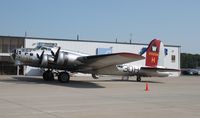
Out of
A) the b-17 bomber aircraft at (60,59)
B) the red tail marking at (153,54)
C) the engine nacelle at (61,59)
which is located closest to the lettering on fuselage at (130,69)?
the red tail marking at (153,54)

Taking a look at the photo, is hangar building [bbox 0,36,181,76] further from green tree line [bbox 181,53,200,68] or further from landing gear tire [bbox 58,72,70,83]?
green tree line [bbox 181,53,200,68]

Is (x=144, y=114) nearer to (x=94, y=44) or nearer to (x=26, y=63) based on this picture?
(x=26, y=63)

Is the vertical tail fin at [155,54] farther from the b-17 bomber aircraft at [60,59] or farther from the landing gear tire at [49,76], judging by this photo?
the landing gear tire at [49,76]

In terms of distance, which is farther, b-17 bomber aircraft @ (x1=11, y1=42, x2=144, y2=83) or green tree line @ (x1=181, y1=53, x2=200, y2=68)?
green tree line @ (x1=181, y1=53, x2=200, y2=68)

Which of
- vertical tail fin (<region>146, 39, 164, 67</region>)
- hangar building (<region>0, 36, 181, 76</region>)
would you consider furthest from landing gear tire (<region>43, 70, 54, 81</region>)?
hangar building (<region>0, 36, 181, 76</region>)

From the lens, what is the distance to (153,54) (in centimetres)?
3288

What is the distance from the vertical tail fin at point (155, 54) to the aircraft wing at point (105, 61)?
15.5 feet

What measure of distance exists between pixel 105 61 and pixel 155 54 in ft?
28.6

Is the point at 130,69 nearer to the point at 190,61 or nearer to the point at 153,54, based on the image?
the point at 153,54

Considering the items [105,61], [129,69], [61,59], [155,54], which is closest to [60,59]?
[61,59]

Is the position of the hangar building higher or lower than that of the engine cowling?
higher

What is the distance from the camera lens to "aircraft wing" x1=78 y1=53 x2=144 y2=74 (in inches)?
929

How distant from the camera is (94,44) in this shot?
4694 centimetres

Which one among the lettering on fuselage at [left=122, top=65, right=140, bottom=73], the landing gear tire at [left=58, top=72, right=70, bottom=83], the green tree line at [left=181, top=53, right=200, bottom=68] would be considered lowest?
the landing gear tire at [left=58, top=72, right=70, bottom=83]
